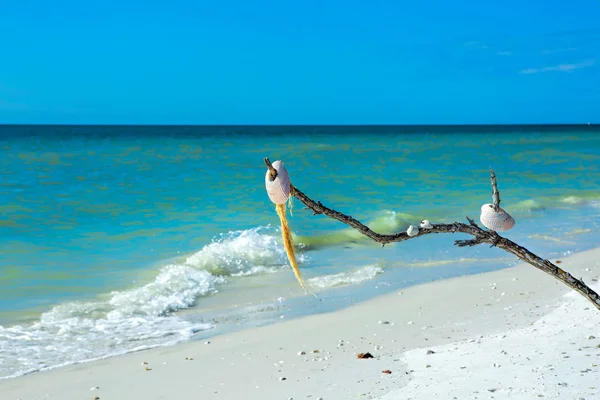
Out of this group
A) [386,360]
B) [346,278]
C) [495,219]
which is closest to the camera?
[495,219]

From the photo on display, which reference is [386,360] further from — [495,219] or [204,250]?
[204,250]

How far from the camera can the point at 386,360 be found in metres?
5.63

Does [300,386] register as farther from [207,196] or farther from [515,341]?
[207,196]

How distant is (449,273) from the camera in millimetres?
9375

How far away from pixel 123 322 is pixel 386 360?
332 centimetres

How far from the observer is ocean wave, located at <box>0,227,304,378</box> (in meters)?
6.55

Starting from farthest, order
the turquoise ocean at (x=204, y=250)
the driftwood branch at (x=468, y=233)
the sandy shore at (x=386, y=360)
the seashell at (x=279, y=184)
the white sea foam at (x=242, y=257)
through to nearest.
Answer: the white sea foam at (x=242, y=257), the turquoise ocean at (x=204, y=250), the sandy shore at (x=386, y=360), the driftwood branch at (x=468, y=233), the seashell at (x=279, y=184)

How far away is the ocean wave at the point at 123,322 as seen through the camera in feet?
21.5

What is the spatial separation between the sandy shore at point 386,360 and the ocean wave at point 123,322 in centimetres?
36

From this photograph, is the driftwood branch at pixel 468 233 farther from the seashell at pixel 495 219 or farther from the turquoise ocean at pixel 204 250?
the turquoise ocean at pixel 204 250

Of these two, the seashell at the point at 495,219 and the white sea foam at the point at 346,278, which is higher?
the seashell at the point at 495,219

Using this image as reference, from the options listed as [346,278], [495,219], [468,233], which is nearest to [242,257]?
[346,278]

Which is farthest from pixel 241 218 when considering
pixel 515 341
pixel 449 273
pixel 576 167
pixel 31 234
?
pixel 576 167

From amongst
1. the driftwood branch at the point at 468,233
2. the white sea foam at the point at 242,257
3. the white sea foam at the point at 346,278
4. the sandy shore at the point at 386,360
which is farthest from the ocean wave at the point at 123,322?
the driftwood branch at the point at 468,233
